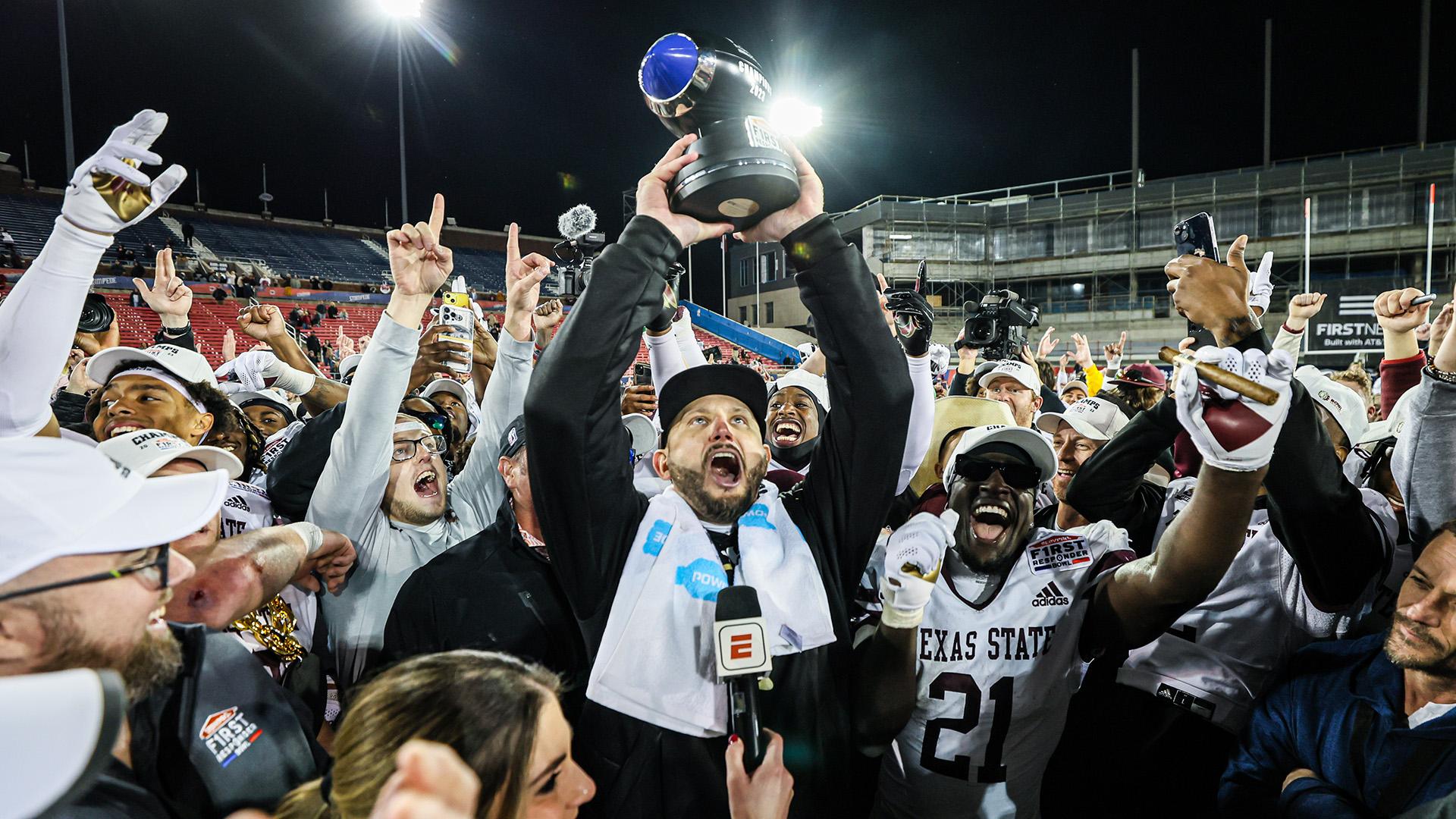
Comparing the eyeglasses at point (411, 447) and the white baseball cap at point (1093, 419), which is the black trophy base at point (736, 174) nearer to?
the eyeglasses at point (411, 447)

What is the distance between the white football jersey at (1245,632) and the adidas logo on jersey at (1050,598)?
21.5 inches

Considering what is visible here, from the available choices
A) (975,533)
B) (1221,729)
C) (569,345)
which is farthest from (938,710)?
(569,345)

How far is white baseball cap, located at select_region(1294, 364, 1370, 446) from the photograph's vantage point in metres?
3.74

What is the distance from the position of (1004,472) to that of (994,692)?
72 centimetres

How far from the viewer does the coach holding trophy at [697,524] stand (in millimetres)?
1692

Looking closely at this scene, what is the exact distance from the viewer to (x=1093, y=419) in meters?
3.66

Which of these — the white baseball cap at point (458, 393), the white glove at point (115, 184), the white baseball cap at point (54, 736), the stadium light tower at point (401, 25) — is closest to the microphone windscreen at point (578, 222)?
the white baseball cap at point (458, 393)

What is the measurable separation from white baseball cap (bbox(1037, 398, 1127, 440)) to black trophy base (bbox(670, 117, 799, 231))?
256cm

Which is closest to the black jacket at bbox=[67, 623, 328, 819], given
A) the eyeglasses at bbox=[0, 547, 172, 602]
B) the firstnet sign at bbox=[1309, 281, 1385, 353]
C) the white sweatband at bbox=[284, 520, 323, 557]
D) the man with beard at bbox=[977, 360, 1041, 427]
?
the eyeglasses at bbox=[0, 547, 172, 602]

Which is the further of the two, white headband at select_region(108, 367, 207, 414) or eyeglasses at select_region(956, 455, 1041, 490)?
white headband at select_region(108, 367, 207, 414)

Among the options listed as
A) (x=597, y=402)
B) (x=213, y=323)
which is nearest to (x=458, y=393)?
(x=597, y=402)

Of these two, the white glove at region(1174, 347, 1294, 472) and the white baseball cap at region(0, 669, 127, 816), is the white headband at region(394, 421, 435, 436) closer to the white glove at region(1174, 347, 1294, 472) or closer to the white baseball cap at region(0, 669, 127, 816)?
the white baseball cap at region(0, 669, 127, 816)

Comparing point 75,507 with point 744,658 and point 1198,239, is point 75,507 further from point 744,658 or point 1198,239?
point 1198,239

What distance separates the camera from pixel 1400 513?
7.84 feet
